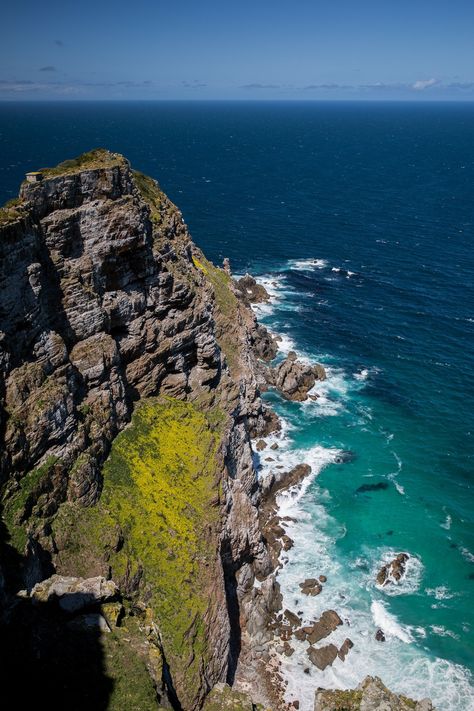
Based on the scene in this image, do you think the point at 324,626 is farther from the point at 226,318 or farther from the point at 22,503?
the point at 226,318

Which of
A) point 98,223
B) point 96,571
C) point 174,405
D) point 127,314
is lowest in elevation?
point 96,571

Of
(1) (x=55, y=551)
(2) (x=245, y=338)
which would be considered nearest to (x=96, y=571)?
Result: (1) (x=55, y=551)

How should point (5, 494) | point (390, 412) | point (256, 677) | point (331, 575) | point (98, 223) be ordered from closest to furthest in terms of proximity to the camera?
point (5, 494)
point (98, 223)
point (256, 677)
point (331, 575)
point (390, 412)

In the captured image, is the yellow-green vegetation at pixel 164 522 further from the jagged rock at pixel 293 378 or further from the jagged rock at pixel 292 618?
the jagged rock at pixel 293 378

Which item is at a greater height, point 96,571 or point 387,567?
point 96,571

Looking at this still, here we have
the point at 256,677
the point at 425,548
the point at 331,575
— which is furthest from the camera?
the point at 425,548

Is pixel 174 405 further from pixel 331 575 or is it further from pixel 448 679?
pixel 448 679

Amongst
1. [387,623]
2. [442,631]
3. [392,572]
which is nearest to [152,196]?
[392,572]
